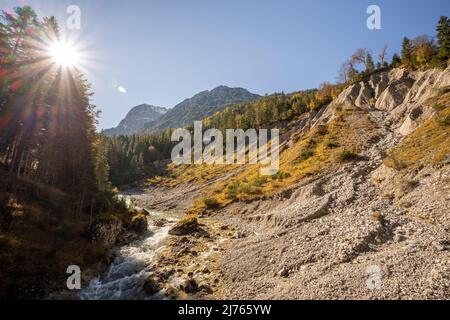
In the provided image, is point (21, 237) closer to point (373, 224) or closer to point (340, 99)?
point (373, 224)

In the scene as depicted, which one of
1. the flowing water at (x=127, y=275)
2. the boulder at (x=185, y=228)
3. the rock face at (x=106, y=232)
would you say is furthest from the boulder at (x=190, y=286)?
the boulder at (x=185, y=228)

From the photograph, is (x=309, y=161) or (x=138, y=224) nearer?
(x=138, y=224)

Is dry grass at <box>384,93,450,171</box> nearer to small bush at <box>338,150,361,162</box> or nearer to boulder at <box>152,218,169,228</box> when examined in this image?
small bush at <box>338,150,361,162</box>

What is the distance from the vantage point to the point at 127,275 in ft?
62.7

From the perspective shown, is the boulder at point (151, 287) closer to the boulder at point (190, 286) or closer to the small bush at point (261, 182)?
the boulder at point (190, 286)

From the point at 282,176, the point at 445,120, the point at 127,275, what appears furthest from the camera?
the point at 282,176

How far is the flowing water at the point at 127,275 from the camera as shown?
54.0 ft

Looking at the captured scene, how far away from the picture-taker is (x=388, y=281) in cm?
1263

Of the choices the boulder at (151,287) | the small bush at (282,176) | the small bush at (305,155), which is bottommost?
the boulder at (151,287)

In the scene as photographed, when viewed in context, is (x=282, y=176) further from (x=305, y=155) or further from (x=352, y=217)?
(x=352, y=217)

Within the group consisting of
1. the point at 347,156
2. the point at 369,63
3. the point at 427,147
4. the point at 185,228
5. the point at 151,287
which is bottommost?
the point at 151,287

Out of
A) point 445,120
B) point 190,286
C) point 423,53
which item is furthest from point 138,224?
point 423,53

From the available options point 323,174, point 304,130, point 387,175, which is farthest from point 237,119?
point 387,175

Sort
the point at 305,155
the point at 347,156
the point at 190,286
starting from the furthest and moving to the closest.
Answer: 1. the point at 305,155
2. the point at 347,156
3. the point at 190,286
